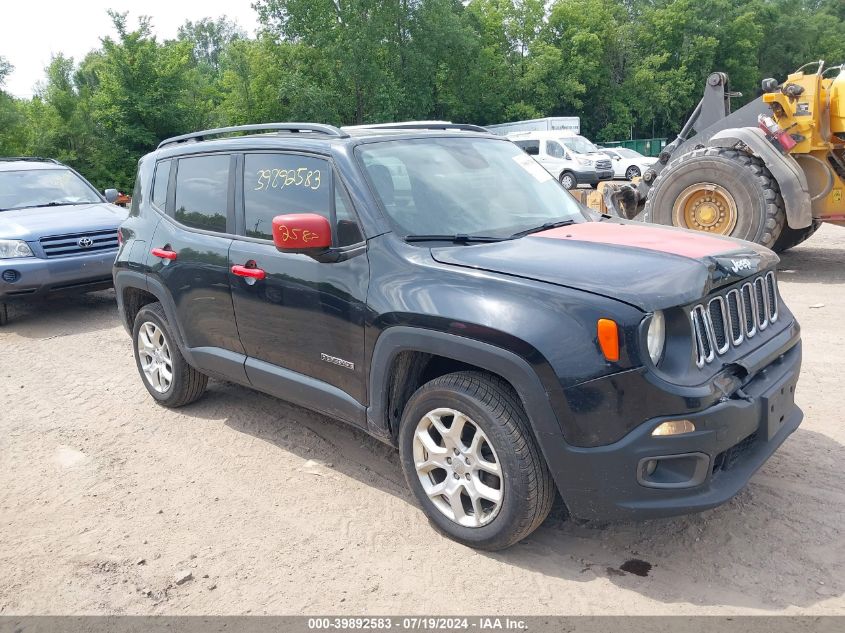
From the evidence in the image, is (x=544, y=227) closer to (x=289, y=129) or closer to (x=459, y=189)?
(x=459, y=189)

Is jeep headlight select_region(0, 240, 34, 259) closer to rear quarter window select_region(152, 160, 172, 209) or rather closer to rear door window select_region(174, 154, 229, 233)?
rear quarter window select_region(152, 160, 172, 209)

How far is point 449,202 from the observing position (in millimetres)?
3936

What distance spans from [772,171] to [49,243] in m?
8.28

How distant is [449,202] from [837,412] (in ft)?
9.66

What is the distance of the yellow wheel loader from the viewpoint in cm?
854

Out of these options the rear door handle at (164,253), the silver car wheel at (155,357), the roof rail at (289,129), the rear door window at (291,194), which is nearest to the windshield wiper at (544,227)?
the rear door window at (291,194)

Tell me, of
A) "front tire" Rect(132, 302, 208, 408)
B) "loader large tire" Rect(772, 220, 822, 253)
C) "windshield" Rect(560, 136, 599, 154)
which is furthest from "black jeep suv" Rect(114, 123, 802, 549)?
"windshield" Rect(560, 136, 599, 154)

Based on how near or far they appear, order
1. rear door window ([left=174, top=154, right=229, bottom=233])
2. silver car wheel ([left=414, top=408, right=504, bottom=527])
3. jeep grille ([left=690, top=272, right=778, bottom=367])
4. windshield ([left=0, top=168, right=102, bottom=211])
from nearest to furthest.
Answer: jeep grille ([left=690, top=272, right=778, bottom=367]) → silver car wheel ([left=414, top=408, right=504, bottom=527]) → rear door window ([left=174, top=154, right=229, bottom=233]) → windshield ([left=0, top=168, right=102, bottom=211])

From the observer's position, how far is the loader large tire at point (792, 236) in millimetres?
9781

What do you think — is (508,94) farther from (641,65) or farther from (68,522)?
(68,522)

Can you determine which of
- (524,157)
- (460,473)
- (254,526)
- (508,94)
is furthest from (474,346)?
(508,94)

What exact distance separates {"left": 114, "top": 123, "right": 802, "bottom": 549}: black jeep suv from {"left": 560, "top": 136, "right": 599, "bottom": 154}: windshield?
23.4m

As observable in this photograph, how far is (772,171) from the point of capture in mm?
8500

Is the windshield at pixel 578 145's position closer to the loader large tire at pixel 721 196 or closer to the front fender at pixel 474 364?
the loader large tire at pixel 721 196
